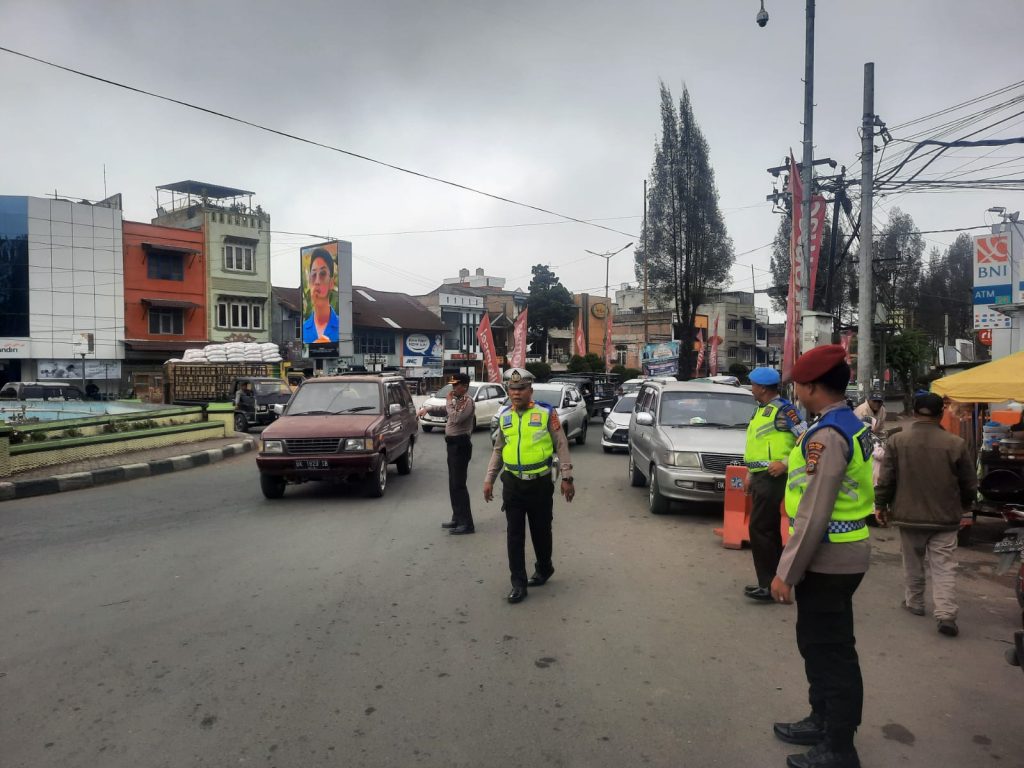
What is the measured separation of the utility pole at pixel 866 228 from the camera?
14602 mm

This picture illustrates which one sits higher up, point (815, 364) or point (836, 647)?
point (815, 364)

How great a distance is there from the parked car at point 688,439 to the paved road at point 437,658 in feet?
3.41

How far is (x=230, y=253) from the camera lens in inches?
1620

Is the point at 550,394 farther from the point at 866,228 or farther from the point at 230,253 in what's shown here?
the point at 230,253

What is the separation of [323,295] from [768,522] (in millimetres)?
39503

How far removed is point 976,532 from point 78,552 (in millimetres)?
10195

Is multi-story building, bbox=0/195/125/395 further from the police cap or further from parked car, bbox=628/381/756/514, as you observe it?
the police cap

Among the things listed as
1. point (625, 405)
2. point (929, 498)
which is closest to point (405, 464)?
point (625, 405)

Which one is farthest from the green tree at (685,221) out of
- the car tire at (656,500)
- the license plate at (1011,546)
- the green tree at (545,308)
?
the license plate at (1011,546)

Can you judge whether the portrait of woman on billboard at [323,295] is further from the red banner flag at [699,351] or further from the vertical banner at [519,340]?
the red banner flag at [699,351]

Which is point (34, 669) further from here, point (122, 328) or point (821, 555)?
point (122, 328)

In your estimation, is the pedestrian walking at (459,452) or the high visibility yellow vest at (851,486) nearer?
the high visibility yellow vest at (851,486)

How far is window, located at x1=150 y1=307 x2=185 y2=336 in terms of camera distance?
38219 millimetres

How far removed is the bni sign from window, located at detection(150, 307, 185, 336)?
3686 cm
